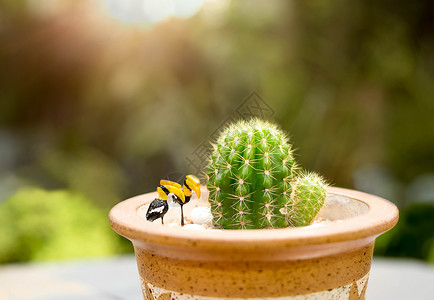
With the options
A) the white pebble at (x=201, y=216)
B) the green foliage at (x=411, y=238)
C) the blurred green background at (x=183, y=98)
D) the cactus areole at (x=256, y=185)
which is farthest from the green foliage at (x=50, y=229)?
the cactus areole at (x=256, y=185)

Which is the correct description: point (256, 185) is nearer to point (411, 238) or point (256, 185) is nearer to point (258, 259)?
point (258, 259)

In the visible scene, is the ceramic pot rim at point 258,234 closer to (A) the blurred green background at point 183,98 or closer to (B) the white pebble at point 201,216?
(B) the white pebble at point 201,216

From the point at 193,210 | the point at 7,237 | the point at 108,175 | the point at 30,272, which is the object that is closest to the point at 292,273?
the point at 193,210

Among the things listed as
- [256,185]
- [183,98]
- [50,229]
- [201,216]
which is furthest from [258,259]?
[183,98]

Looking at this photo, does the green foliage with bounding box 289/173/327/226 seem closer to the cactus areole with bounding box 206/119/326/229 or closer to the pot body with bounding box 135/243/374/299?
the cactus areole with bounding box 206/119/326/229

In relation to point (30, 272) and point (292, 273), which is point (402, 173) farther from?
point (292, 273)
